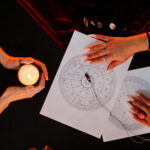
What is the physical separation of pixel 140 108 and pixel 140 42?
28 cm

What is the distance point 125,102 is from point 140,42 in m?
0.25

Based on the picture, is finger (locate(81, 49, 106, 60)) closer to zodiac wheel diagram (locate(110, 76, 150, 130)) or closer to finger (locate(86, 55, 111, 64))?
finger (locate(86, 55, 111, 64))

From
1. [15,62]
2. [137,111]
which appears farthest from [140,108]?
[15,62]

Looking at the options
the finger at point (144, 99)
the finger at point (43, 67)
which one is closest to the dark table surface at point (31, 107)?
the finger at point (43, 67)

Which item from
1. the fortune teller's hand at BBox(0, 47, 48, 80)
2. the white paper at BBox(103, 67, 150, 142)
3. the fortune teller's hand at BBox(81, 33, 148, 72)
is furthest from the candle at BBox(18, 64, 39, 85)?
the white paper at BBox(103, 67, 150, 142)

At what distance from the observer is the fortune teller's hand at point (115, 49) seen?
68 cm

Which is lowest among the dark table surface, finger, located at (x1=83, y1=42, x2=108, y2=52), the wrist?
the dark table surface

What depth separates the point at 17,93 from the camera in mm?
688

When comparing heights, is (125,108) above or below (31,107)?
above

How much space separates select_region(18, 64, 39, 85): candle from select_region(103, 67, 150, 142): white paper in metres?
0.35

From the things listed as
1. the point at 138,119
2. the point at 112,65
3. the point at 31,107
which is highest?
the point at 112,65

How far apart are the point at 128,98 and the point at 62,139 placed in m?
0.33

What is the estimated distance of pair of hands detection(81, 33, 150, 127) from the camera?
0.68 meters

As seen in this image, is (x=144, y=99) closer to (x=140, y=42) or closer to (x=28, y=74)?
(x=140, y=42)
